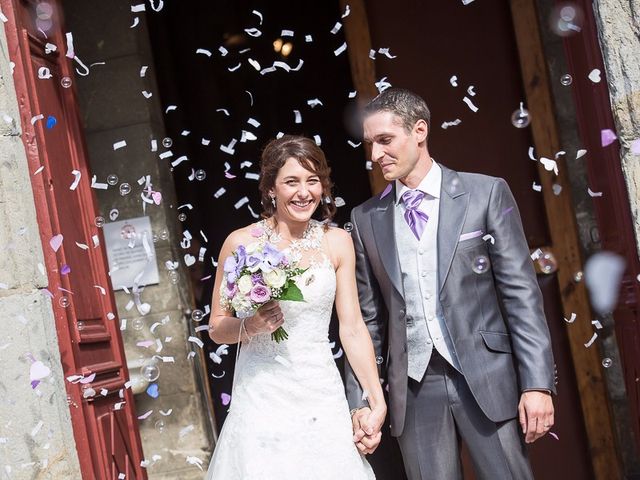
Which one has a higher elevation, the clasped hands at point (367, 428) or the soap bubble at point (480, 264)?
the soap bubble at point (480, 264)

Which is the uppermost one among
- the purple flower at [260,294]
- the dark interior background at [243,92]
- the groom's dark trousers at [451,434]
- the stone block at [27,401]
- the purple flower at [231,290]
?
the dark interior background at [243,92]

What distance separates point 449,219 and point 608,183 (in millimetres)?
1036

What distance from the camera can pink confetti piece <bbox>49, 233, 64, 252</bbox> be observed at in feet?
14.0

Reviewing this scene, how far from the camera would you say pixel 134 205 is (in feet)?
20.9

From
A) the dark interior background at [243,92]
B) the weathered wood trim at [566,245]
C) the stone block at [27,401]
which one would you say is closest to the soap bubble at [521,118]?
the weathered wood trim at [566,245]

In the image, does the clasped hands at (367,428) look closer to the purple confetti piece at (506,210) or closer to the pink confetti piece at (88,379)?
the purple confetti piece at (506,210)

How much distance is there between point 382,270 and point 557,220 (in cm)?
252

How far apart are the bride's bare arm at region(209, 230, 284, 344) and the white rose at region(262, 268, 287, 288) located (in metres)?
0.16

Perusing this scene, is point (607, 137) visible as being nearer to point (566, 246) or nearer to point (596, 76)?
point (596, 76)

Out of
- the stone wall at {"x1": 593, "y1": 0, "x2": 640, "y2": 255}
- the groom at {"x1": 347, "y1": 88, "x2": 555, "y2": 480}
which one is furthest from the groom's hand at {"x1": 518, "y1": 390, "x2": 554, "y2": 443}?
the stone wall at {"x1": 593, "y1": 0, "x2": 640, "y2": 255}

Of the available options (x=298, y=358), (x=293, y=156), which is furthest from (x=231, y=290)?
(x=293, y=156)

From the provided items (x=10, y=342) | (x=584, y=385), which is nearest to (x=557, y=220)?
(x=584, y=385)

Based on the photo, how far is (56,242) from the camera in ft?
14.2

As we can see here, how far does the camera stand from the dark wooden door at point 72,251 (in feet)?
14.1
